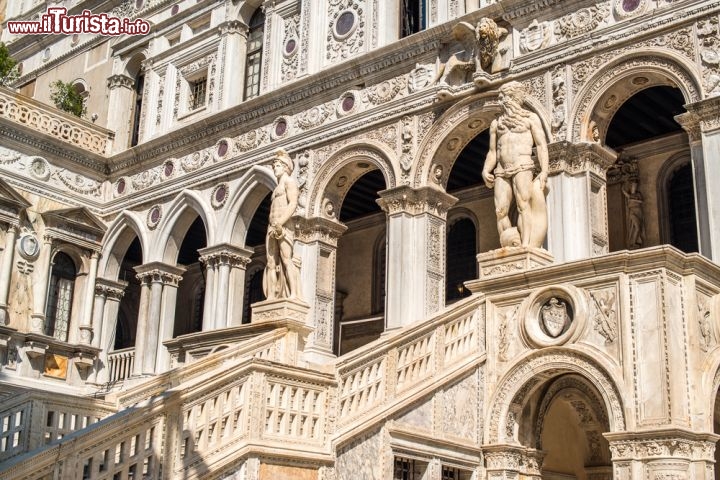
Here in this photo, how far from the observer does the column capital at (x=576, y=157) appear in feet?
50.1

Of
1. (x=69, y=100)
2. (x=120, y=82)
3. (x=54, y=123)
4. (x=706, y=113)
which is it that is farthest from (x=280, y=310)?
(x=69, y=100)

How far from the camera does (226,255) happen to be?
2120 centimetres

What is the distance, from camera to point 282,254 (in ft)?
46.8

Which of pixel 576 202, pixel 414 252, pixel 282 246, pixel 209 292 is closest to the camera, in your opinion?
pixel 282 246

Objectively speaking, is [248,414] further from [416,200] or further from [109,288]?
[109,288]

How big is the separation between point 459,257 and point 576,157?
7.22 metres

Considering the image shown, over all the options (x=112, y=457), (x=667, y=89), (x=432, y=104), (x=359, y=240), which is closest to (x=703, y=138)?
(x=667, y=89)

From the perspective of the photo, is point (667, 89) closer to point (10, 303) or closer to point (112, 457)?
point (112, 457)

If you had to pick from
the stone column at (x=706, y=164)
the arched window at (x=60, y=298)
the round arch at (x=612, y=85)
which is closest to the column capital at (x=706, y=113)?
the stone column at (x=706, y=164)

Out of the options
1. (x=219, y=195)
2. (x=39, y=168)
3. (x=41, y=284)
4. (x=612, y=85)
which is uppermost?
(x=39, y=168)

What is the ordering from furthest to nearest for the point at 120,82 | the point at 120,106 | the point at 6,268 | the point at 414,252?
the point at 120,82 < the point at 120,106 < the point at 6,268 < the point at 414,252

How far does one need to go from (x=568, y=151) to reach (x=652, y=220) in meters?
4.16

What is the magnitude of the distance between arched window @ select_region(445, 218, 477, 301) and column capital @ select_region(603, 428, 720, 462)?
12198mm

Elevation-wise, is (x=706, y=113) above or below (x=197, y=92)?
below
